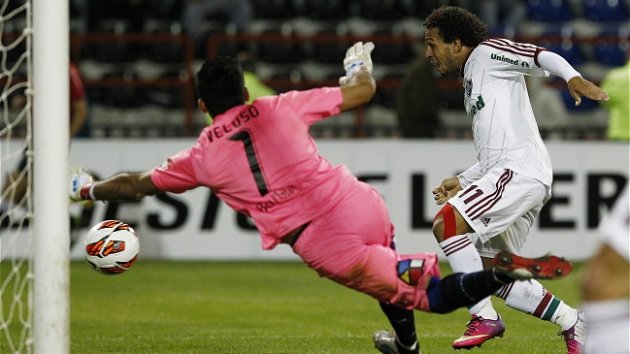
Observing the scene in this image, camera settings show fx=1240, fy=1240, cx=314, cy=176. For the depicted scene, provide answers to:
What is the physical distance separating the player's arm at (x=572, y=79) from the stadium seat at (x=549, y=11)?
11.0m

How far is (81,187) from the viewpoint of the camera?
6.40 metres

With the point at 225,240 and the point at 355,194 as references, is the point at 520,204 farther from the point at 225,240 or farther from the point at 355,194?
the point at 225,240

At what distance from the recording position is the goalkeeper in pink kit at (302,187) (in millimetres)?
5918

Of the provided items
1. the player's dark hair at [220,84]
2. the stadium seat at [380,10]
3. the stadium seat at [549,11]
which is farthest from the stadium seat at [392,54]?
the player's dark hair at [220,84]

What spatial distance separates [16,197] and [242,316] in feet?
13.7

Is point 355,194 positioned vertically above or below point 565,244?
above

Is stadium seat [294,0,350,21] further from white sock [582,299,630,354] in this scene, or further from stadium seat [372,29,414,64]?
white sock [582,299,630,354]

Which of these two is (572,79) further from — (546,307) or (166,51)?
(166,51)

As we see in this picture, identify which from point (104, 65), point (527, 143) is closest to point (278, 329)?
point (527, 143)

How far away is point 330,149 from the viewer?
13.3 meters

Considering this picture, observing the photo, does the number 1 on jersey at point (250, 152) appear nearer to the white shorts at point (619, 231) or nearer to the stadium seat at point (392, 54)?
the white shorts at point (619, 231)

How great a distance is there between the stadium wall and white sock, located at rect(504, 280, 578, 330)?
5.92 meters

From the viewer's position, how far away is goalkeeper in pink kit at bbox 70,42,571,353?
5.92 m

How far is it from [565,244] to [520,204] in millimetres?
6307
